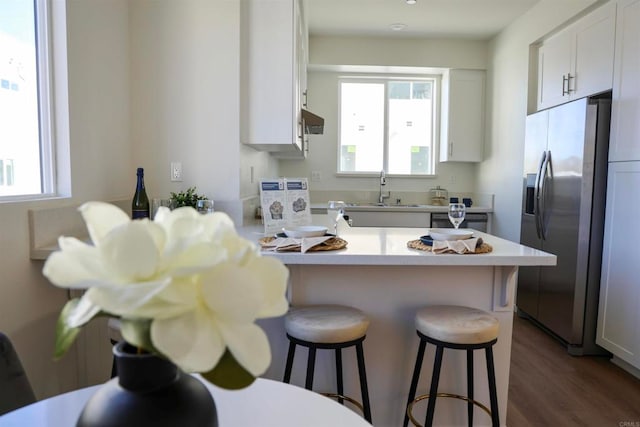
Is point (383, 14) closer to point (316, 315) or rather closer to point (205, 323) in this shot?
point (316, 315)

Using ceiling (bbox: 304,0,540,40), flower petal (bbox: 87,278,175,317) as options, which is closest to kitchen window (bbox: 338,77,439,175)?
ceiling (bbox: 304,0,540,40)

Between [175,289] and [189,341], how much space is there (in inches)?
2.3

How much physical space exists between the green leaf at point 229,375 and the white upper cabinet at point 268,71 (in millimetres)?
2063

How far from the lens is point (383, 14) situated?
12.6ft

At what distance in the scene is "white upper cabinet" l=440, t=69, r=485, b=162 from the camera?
4543mm

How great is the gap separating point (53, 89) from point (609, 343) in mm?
3419

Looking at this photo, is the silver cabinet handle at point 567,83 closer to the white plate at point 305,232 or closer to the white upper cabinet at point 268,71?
the white upper cabinet at point 268,71

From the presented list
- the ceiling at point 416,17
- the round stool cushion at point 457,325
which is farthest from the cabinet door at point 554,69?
the round stool cushion at point 457,325

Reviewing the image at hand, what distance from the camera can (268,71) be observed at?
96.4 inches

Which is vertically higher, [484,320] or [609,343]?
[484,320]

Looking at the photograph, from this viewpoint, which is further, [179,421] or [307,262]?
[307,262]

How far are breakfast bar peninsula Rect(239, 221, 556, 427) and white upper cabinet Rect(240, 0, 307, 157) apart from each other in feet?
3.23

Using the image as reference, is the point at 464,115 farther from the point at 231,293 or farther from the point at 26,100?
the point at 231,293

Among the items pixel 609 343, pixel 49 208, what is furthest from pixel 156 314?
pixel 609 343
